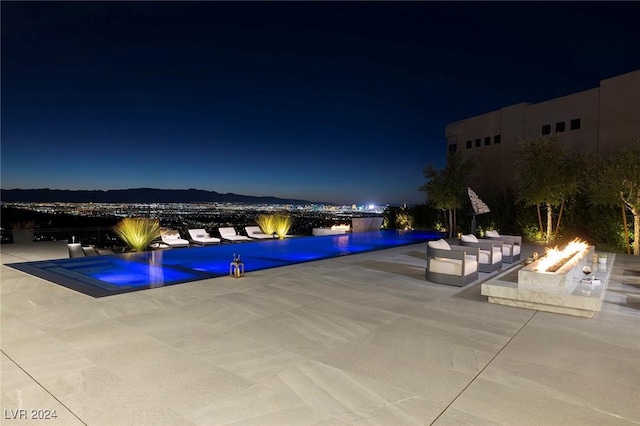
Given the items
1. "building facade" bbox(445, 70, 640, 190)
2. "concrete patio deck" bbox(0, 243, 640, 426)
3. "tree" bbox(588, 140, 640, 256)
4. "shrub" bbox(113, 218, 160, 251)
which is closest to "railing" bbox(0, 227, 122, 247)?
"shrub" bbox(113, 218, 160, 251)

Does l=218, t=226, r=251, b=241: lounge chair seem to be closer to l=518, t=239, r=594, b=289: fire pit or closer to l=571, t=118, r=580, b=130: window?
l=518, t=239, r=594, b=289: fire pit

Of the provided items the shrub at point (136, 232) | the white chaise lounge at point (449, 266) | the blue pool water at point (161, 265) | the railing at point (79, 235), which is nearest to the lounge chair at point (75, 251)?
the blue pool water at point (161, 265)

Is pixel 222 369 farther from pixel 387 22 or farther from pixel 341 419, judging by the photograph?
pixel 387 22

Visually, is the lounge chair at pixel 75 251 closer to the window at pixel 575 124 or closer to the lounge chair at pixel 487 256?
the lounge chair at pixel 487 256

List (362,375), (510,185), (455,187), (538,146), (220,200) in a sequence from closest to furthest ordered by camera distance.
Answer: (362,375) < (538,146) < (455,187) < (510,185) < (220,200)

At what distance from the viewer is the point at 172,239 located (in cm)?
1159

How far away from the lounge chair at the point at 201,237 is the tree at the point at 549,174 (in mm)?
11095

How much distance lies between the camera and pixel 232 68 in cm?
1686

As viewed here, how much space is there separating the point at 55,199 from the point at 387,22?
29.8m

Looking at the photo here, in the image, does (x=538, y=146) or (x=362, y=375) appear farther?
A: (x=538, y=146)

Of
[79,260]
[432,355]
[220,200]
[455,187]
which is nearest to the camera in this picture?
[432,355]

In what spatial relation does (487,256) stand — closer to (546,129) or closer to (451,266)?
(451,266)

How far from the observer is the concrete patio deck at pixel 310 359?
8.18 feet

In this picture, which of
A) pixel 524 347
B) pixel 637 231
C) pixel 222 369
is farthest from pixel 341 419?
pixel 637 231
